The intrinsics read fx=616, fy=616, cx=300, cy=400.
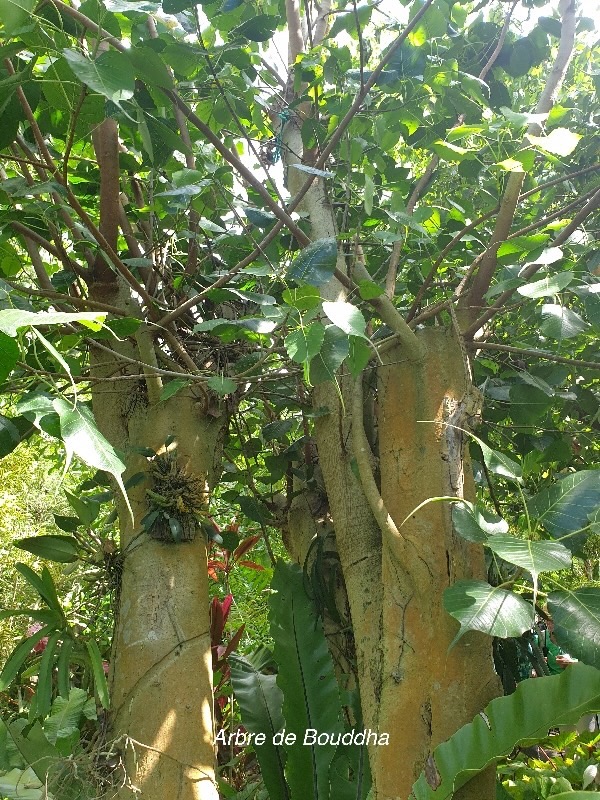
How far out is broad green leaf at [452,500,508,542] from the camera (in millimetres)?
899

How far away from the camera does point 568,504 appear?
0.94 m

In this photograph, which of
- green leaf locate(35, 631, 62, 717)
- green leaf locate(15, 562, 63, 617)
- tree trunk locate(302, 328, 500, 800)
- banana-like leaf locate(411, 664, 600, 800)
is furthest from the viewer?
green leaf locate(15, 562, 63, 617)

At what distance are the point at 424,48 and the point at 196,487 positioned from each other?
1109mm

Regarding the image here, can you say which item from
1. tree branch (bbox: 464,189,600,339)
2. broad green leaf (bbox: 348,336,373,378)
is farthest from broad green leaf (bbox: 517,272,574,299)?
broad green leaf (bbox: 348,336,373,378)

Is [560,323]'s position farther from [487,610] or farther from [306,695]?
[306,695]

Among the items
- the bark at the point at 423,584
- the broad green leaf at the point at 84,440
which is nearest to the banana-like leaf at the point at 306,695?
the bark at the point at 423,584

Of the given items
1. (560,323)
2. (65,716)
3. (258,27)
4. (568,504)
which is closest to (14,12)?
(258,27)

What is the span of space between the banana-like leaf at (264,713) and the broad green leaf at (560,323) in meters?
1.13

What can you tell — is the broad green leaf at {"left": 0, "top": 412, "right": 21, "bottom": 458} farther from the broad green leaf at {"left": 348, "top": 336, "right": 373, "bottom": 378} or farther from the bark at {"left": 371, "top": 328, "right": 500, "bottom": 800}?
the bark at {"left": 371, "top": 328, "right": 500, "bottom": 800}

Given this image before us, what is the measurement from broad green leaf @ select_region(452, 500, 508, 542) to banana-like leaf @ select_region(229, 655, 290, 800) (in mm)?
873

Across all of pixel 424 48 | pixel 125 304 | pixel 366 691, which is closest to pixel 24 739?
pixel 366 691

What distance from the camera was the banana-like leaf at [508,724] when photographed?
2.98 feet

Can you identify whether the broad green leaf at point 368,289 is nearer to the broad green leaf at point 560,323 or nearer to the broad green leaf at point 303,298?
the broad green leaf at point 303,298

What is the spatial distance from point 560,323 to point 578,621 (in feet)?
1.51
